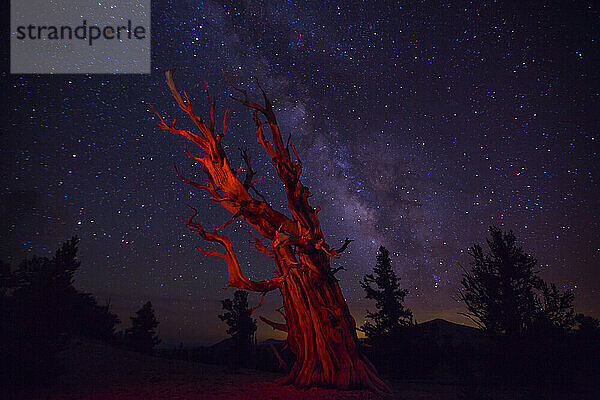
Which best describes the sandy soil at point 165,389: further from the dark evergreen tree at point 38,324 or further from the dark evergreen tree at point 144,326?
the dark evergreen tree at point 144,326

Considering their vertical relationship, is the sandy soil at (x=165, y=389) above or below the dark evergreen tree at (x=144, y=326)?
above

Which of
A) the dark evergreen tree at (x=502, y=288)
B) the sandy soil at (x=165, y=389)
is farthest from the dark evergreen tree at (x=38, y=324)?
the dark evergreen tree at (x=502, y=288)

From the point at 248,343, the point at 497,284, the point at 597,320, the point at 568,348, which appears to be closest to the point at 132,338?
the point at 248,343

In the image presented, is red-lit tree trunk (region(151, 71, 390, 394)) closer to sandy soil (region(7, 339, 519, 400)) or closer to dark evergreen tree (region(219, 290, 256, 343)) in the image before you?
sandy soil (region(7, 339, 519, 400))

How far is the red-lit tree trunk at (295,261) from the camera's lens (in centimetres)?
690

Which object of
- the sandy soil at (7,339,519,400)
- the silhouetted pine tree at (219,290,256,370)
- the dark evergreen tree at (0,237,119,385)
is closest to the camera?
the sandy soil at (7,339,519,400)

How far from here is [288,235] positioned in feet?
22.7

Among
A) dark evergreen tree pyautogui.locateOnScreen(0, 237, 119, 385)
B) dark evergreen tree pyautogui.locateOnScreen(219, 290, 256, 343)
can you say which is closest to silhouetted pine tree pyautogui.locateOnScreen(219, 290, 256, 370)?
dark evergreen tree pyautogui.locateOnScreen(219, 290, 256, 343)

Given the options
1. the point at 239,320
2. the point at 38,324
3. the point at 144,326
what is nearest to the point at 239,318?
the point at 239,320

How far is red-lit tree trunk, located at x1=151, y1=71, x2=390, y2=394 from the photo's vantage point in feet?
22.6

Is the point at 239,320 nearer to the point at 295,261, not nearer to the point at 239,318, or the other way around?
the point at 239,318

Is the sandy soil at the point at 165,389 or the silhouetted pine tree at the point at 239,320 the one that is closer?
the sandy soil at the point at 165,389

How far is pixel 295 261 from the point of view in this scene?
24.0ft

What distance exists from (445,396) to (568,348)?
182 inches
